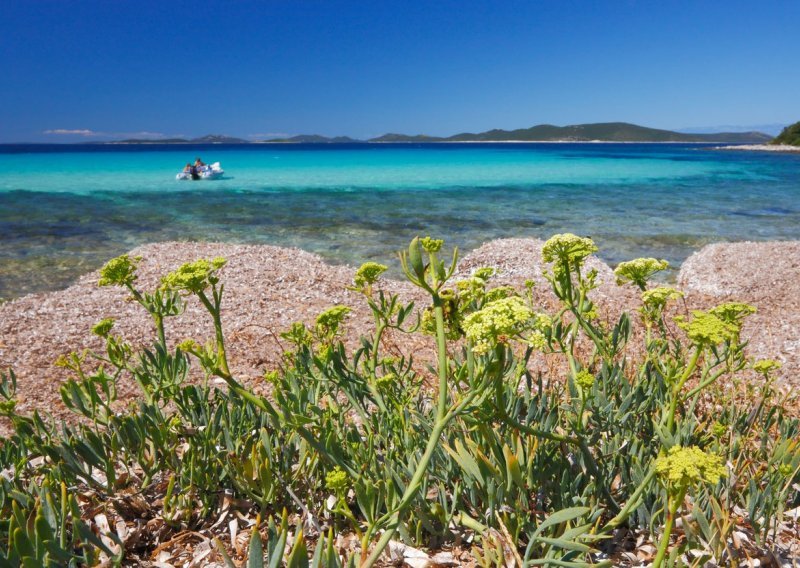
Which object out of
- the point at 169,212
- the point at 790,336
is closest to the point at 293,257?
the point at 790,336

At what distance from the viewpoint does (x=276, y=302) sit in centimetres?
778

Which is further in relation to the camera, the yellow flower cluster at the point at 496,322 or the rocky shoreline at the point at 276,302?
the rocky shoreline at the point at 276,302

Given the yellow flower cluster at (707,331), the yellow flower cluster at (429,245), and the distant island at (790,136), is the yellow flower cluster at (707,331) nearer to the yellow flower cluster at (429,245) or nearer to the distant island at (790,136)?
the yellow flower cluster at (429,245)

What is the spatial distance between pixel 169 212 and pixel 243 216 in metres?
2.93

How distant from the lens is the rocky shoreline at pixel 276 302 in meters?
5.68

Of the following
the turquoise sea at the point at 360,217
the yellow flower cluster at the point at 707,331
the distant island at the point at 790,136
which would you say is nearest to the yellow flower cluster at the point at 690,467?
the yellow flower cluster at the point at 707,331

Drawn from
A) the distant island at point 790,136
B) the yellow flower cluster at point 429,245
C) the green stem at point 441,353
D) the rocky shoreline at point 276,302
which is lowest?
the rocky shoreline at point 276,302

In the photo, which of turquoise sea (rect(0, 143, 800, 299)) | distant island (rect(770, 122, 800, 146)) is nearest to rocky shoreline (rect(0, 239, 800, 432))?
turquoise sea (rect(0, 143, 800, 299))

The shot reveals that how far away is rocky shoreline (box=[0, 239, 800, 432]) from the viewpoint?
18.6 feet

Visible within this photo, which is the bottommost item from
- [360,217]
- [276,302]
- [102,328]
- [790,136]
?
[276,302]

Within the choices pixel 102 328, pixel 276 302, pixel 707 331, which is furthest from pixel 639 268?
pixel 276 302

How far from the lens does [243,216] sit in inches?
699

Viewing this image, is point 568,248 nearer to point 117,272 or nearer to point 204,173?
point 117,272

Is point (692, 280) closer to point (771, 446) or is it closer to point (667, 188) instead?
point (771, 446)
